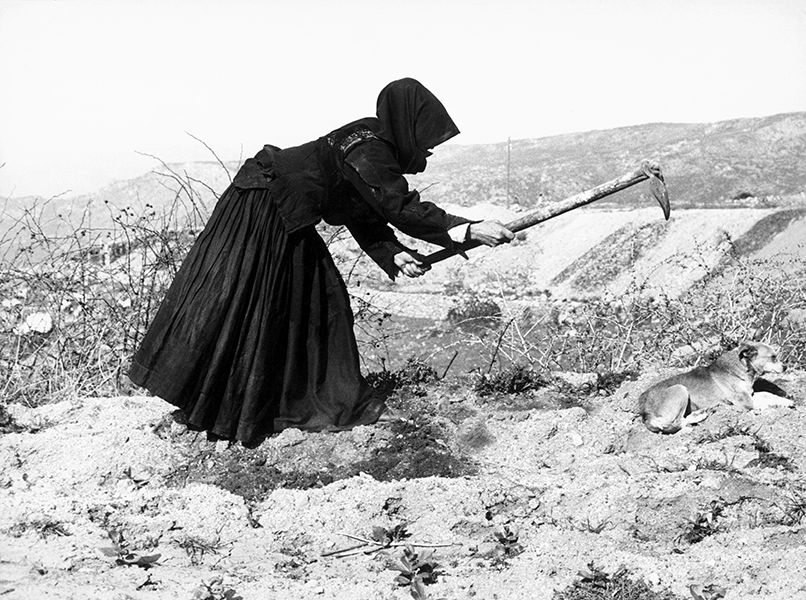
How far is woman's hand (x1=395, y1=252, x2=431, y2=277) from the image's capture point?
4.38 m

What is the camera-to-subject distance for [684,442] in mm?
4566

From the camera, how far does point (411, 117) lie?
13.6 ft

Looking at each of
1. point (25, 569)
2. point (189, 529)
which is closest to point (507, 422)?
point (189, 529)

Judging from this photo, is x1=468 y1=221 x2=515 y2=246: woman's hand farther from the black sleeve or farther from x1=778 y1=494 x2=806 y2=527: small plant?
x1=778 y1=494 x2=806 y2=527: small plant

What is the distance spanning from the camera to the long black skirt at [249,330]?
13.8 feet

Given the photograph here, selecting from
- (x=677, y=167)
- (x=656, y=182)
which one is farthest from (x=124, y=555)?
(x=677, y=167)

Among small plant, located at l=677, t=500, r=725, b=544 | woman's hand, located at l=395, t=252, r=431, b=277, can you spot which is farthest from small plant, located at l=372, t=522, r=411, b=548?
woman's hand, located at l=395, t=252, r=431, b=277

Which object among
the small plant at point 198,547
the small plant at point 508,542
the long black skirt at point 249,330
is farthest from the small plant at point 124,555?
the small plant at point 508,542

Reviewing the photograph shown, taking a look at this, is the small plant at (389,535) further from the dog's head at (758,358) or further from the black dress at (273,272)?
the dog's head at (758,358)

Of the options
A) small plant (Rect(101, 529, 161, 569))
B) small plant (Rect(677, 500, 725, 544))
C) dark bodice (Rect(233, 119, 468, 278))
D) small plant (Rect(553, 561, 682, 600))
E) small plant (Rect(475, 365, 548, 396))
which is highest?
dark bodice (Rect(233, 119, 468, 278))

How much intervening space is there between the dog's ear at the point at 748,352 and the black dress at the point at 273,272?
2.27m

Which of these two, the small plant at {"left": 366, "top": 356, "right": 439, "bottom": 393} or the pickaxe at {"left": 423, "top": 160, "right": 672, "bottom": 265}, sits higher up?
the pickaxe at {"left": 423, "top": 160, "right": 672, "bottom": 265}

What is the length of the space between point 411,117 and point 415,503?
1.83m

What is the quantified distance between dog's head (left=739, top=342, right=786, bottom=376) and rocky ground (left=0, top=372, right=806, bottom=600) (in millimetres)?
279
